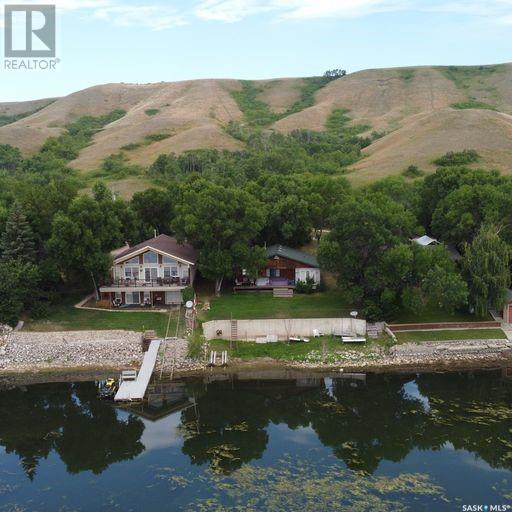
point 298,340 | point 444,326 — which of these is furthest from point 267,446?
point 444,326

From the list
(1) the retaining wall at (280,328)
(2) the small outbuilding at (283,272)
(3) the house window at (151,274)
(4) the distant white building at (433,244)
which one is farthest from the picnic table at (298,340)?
(4) the distant white building at (433,244)

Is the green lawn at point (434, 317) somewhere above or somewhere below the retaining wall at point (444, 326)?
above

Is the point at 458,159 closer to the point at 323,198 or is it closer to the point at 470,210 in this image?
the point at 323,198

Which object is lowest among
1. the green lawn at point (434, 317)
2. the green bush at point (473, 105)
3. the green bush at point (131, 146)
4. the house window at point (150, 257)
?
the green lawn at point (434, 317)

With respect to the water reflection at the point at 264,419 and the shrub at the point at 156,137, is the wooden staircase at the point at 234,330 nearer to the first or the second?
the water reflection at the point at 264,419

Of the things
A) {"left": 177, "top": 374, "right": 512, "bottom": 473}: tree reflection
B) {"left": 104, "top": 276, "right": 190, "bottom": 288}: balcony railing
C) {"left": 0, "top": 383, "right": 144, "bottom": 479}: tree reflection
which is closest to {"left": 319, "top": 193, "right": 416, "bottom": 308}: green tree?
{"left": 177, "top": 374, "right": 512, "bottom": 473}: tree reflection

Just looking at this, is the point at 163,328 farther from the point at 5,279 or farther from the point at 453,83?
the point at 453,83

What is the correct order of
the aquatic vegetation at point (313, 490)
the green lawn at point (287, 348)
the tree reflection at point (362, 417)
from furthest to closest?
the green lawn at point (287, 348) < the tree reflection at point (362, 417) < the aquatic vegetation at point (313, 490)

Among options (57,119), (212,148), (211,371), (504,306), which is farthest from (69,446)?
(57,119)
